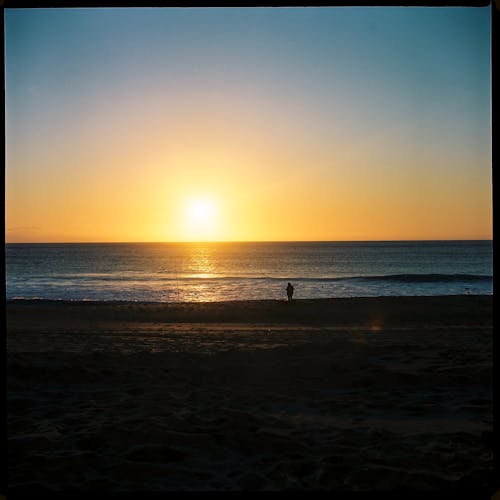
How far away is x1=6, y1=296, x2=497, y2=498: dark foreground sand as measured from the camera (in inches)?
187

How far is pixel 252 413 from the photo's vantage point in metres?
6.47

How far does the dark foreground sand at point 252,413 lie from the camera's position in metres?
4.75

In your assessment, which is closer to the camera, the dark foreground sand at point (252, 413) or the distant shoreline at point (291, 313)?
the dark foreground sand at point (252, 413)

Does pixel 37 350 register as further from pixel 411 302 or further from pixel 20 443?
pixel 411 302

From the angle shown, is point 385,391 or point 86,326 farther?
point 86,326

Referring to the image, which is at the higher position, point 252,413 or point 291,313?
point 252,413

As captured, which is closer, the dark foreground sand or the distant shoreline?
the dark foreground sand

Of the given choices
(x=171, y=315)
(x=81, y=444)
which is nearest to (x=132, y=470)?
(x=81, y=444)

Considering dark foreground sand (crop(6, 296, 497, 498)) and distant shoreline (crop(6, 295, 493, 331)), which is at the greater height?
dark foreground sand (crop(6, 296, 497, 498))

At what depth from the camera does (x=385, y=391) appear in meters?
7.50

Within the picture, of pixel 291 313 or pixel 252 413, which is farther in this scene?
pixel 291 313

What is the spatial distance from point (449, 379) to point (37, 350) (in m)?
7.93

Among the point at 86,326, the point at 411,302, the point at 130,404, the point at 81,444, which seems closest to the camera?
the point at 81,444

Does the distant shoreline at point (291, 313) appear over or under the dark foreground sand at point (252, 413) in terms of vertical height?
under
